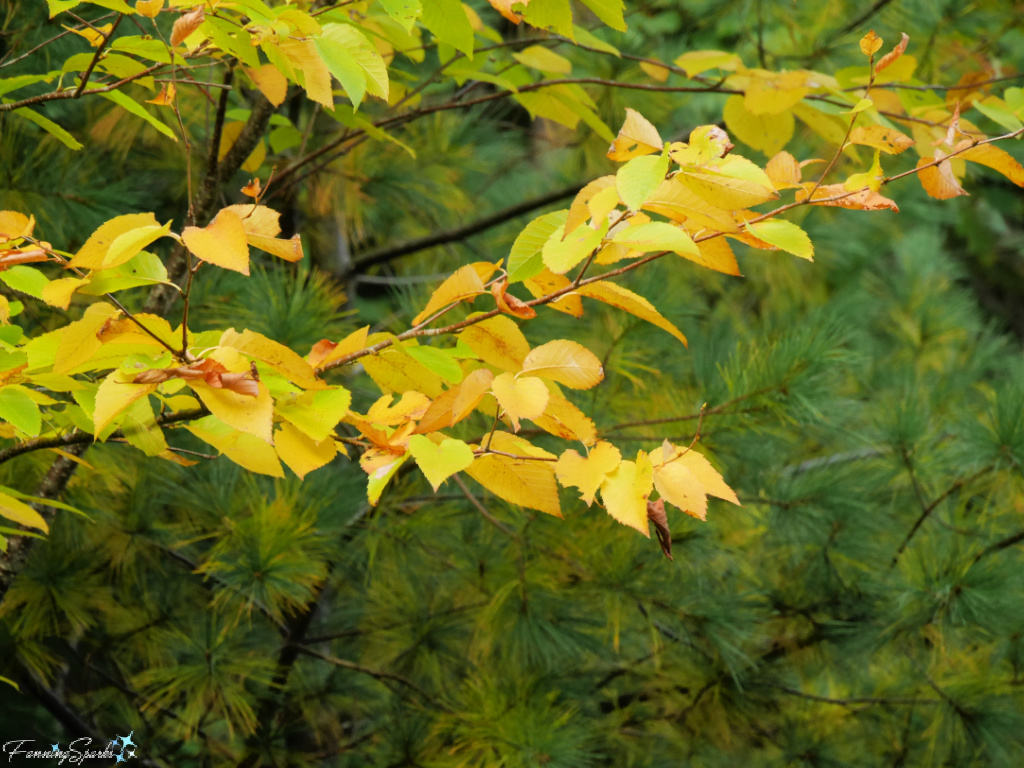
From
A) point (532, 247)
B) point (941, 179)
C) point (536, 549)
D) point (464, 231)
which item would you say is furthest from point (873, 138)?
point (464, 231)

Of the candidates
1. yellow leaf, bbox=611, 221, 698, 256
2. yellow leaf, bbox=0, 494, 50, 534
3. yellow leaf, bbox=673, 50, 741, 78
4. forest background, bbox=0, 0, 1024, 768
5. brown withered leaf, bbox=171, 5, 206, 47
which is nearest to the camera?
yellow leaf, bbox=611, 221, 698, 256

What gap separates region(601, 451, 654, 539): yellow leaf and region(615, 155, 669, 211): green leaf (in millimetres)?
132

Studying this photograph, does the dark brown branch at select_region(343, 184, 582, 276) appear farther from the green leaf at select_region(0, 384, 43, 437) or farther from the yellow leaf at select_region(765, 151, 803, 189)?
the green leaf at select_region(0, 384, 43, 437)

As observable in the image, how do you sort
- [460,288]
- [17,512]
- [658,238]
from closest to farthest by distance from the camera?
[658,238] < [460,288] < [17,512]

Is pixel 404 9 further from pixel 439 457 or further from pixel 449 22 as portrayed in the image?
pixel 439 457

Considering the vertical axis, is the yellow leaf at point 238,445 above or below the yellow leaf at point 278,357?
below

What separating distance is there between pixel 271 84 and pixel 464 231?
2.44 feet

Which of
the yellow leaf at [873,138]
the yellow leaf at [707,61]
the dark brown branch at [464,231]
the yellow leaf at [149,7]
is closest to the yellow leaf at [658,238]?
the yellow leaf at [873,138]

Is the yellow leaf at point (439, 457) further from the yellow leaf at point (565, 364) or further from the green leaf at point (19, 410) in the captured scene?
the green leaf at point (19, 410)

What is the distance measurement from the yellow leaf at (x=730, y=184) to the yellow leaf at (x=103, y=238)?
0.28 metres

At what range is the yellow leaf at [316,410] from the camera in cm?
47

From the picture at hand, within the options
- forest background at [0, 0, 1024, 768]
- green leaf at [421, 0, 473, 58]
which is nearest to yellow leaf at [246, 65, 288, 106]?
forest background at [0, 0, 1024, 768]

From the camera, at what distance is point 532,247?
0.47 meters

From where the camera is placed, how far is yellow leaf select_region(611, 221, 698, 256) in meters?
0.38
